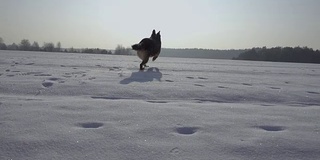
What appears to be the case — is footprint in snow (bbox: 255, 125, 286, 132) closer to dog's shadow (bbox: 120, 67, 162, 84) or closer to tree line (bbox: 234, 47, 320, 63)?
dog's shadow (bbox: 120, 67, 162, 84)

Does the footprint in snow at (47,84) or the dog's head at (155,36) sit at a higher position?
the dog's head at (155,36)

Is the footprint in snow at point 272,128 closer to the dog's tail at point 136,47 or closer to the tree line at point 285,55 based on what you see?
the dog's tail at point 136,47

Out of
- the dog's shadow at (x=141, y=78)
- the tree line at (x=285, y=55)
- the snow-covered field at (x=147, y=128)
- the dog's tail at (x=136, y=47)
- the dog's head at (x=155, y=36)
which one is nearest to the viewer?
the snow-covered field at (x=147, y=128)

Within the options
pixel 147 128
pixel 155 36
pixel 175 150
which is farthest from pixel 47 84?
pixel 155 36

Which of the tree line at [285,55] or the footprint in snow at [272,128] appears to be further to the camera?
the tree line at [285,55]

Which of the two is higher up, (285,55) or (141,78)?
(285,55)

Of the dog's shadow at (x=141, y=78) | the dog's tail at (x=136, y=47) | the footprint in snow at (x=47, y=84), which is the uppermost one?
the dog's tail at (x=136, y=47)

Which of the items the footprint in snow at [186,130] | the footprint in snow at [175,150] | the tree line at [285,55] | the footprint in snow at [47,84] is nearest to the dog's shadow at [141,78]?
the footprint in snow at [47,84]

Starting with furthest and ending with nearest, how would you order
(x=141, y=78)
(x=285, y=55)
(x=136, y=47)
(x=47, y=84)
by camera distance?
(x=285, y=55) → (x=136, y=47) → (x=141, y=78) → (x=47, y=84)

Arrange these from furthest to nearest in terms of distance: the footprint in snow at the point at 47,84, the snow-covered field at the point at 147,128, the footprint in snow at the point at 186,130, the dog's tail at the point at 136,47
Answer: the dog's tail at the point at 136,47, the footprint in snow at the point at 47,84, the footprint in snow at the point at 186,130, the snow-covered field at the point at 147,128

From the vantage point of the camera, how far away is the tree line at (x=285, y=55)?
50062 mm

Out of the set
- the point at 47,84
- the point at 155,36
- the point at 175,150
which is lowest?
the point at 175,150

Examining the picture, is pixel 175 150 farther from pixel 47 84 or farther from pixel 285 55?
pixel 285 55

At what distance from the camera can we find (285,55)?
51.8 m
